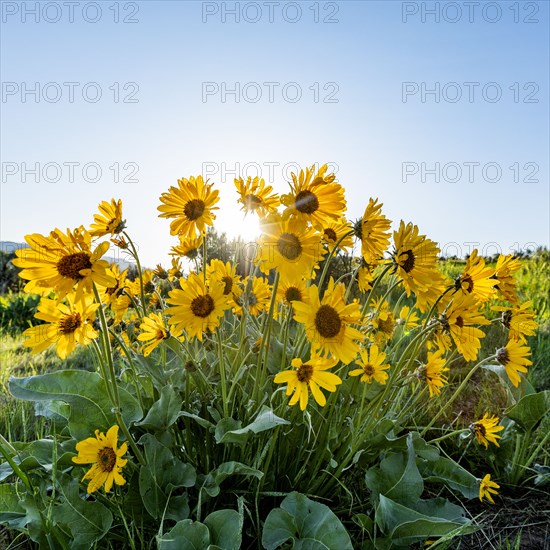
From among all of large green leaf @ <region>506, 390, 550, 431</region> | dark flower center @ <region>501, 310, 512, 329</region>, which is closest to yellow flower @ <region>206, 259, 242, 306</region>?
dark flower center @ <region>501, 310, 512, 329</region>

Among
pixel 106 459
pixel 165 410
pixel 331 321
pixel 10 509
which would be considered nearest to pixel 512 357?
pixel 331 321

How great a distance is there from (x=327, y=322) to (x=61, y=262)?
64 centimetres

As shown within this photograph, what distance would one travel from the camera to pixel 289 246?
1.28 metres

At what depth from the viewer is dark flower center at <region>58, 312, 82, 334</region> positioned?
4.29ft

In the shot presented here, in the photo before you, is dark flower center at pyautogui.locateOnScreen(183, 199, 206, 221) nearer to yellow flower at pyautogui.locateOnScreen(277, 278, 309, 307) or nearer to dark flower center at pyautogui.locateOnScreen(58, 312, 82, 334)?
yellow flower at pyautogui.locateOnScreen(277, 278, 309, 307)

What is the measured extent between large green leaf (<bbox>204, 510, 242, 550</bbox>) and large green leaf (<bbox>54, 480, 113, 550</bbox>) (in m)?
0.33

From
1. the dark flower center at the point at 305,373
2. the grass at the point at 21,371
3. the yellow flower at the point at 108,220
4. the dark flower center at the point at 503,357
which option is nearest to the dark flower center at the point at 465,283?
the dark flower center at the point at 503,357

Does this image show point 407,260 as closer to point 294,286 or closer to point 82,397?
point 294,286

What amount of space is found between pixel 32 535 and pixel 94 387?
1.37 ft

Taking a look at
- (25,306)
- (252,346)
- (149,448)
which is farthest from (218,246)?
(25,306)

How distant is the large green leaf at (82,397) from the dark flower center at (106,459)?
173 mm

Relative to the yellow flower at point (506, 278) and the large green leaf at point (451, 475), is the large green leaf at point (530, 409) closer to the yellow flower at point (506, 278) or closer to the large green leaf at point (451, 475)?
the large green leaf at point (451, 475)

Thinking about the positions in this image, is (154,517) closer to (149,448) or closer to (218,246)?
(149,448)

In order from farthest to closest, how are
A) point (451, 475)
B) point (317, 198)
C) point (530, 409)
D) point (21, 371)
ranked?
point (21, 371)
point (530, 409)
point (451, 475)
point (317, 198)
